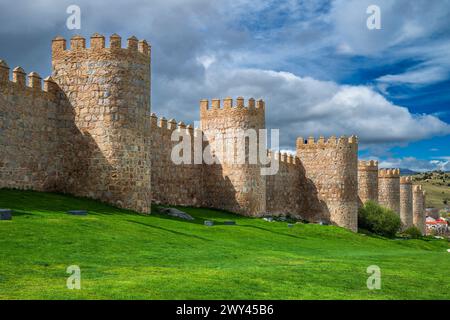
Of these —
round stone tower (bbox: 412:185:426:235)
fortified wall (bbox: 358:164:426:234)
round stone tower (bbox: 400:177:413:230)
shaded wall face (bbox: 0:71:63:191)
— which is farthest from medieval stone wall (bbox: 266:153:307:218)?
round stone tower (bbox: 412:185:426:235)

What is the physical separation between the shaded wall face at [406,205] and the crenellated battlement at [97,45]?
45.2 m

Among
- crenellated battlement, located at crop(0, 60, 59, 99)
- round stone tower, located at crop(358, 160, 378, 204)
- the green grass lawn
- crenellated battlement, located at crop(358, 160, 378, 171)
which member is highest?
crenellated battlement, located at crop(0, 60, 59, 99)

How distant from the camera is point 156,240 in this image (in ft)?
55.7

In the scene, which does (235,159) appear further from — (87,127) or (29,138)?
(29,138)

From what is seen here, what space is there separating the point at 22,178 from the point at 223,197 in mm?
15845

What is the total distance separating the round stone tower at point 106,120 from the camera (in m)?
23.8

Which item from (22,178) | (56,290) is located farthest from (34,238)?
(22,178)

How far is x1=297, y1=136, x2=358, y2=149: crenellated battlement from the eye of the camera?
44.5m

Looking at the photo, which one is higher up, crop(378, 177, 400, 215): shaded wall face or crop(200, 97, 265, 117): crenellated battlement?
crop(200, 97, 265, 117): crenellated battlement

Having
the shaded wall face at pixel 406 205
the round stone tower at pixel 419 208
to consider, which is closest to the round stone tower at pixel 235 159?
the shaded wall face at pixel 406 205

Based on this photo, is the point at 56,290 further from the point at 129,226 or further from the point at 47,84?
the point at 47,84

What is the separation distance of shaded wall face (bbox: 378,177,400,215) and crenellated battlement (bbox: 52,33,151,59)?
4006 centimetres

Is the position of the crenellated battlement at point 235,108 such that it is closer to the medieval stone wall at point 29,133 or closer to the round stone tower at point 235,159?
the round stone tower at point 235,159

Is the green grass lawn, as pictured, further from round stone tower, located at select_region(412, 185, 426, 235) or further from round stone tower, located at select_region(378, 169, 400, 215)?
round stone tower, located at select_region(412, 185, 426, 235)
